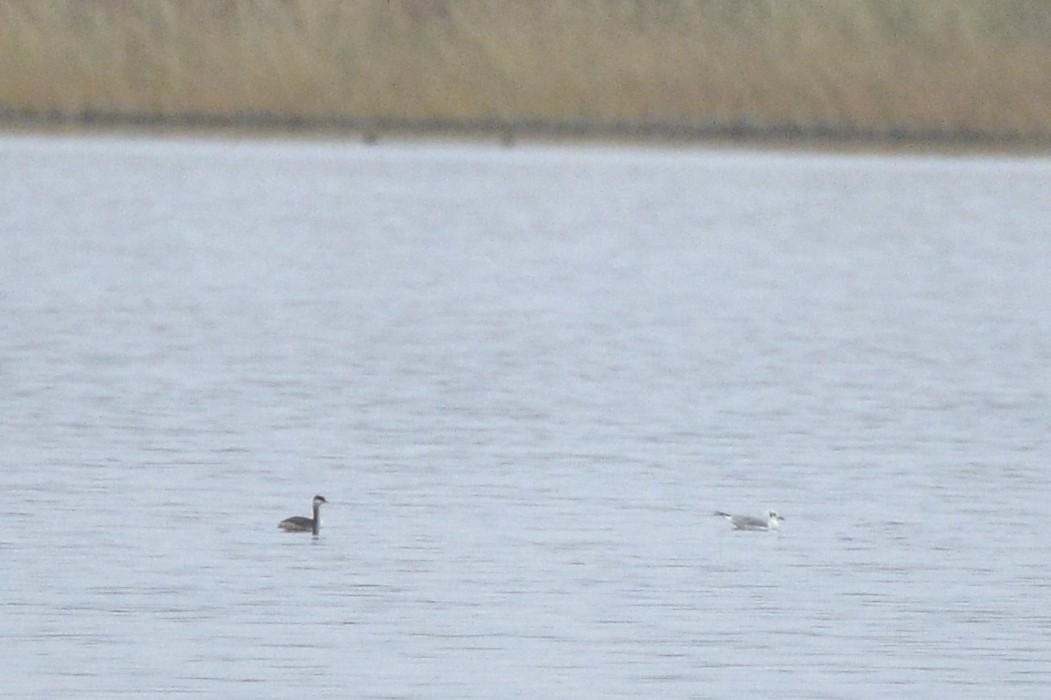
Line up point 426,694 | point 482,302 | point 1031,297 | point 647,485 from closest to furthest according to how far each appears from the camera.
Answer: point 426,694 < point 647,485 < point 482,302 < point 1031,297

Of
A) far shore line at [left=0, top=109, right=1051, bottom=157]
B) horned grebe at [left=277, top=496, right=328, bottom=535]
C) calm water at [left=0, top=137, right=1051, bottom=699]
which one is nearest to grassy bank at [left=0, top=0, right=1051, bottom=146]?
far shore line at [left=0, top=109, right=1051, bottom=157]

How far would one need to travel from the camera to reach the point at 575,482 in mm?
10594

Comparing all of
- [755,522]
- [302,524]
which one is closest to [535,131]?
[755,522]

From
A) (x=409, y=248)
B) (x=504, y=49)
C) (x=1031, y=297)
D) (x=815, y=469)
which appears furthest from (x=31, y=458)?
(x=504, y=49)

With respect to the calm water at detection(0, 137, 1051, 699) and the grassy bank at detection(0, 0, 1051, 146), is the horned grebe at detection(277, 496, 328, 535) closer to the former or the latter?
the calm water at detection(0, 137, 1051, 699)

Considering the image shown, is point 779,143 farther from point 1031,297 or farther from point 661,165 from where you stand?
point 1031,297

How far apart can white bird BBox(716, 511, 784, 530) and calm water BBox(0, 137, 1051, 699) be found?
0.05 m

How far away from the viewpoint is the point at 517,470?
1089 centimetres

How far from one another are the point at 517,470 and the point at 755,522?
5.57ft

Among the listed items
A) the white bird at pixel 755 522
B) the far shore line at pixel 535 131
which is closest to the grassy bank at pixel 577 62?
the far shore line at pixel 535 131

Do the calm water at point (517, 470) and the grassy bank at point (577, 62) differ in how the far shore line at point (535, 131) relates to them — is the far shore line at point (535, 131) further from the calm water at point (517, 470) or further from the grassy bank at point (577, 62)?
the calm water at point (517, 470)

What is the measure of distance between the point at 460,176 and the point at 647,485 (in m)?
24.9

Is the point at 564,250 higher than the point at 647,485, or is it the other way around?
the point at 564,250

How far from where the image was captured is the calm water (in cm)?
765
